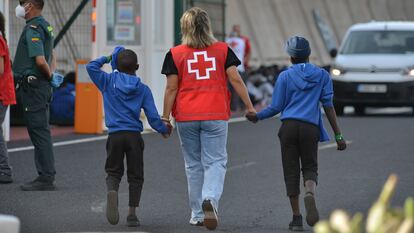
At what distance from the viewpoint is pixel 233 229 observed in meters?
8.16

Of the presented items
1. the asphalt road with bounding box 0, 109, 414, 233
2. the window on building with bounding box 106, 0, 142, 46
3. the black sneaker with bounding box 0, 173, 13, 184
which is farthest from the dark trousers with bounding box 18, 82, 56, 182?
the window on building with bounding box 106, 0, 142, 46

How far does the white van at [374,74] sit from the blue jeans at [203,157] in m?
14.4

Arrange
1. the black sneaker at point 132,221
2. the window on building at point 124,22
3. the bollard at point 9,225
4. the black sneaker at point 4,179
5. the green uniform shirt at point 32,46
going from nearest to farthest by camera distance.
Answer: the bollard at point 9,225 → the black sneaker at point 132,221 → the green uniform shirt at point 32,46 → the black sneaker at point 4,179 → the window on building at point 124,22

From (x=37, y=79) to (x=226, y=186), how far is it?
6.62ft

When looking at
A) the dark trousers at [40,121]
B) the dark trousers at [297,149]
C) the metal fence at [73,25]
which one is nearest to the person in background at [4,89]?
the dark trousers at [40,121]

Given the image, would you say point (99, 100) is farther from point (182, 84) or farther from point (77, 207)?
point (182, 84)

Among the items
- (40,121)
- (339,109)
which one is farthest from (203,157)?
(339,109)

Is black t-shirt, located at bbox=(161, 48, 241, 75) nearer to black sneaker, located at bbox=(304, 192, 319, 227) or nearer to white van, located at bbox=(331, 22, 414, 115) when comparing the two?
black sneaker, located at bbox=(304, 192, 319, 227)

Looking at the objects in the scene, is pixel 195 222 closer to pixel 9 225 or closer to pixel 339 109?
pixel 9 225

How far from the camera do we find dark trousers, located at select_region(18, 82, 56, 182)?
34.6 ft

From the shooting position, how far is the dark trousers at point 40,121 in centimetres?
1053

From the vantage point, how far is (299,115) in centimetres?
805

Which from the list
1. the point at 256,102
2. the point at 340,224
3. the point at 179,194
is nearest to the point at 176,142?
the point at 179,194

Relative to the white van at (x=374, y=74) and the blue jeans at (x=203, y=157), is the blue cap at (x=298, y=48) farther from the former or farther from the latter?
the white van at (x=374, y=74)
